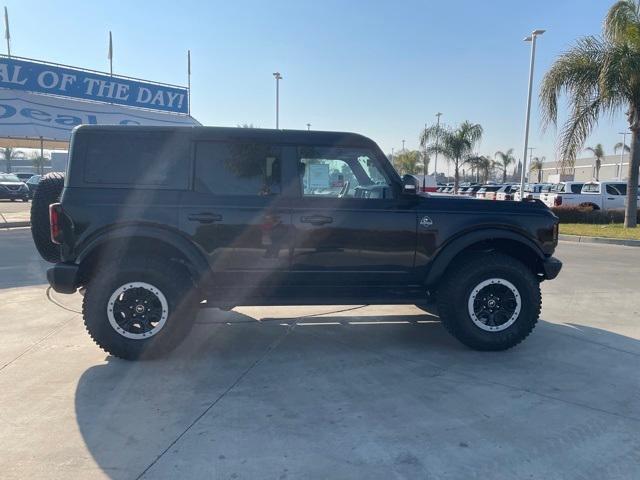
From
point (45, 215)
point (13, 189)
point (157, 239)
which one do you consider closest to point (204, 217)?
point (157, 239)

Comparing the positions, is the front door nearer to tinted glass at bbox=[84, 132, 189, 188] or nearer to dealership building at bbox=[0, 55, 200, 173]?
tinted glass at bbox=[84, 132, 189, 188]

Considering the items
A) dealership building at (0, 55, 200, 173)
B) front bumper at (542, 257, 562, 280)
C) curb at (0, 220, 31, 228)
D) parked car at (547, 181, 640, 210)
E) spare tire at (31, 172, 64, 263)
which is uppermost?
dealership building at (0, 55, 200, 173)

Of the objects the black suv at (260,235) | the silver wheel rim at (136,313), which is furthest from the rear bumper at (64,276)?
the silver wheel rim at (136,313)

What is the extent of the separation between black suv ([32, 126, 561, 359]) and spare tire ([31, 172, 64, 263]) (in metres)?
0.01

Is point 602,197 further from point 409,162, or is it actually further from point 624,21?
point 409,162

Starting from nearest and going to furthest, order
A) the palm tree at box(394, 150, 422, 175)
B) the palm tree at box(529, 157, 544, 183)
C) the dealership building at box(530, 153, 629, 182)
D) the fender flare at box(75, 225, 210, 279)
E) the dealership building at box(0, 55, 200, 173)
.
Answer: the fender flare at box(75, 225, 210, 279), the dealership building at box(0, 55, 200, 173), the palm tree at box(394, 150, 422, 175), the dealership building at box(530, 153, 629, 182), the palm tree at box(529, 157, 544, 183)

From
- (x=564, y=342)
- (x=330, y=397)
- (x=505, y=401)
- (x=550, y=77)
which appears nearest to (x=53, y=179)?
(x=330, y=397)

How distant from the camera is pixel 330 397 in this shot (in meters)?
3.64

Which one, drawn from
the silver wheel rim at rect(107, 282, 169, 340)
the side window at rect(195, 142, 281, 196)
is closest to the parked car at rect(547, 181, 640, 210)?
the side window at rect(195, 142, 281, 196)

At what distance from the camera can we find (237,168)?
4.41 m

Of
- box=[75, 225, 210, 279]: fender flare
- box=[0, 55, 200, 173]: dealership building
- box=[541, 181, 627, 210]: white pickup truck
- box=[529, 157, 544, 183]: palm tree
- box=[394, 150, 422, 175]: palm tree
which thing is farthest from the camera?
box=[529, 157, 544, 183]: palm tree

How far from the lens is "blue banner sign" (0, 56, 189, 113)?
17922 millimetres

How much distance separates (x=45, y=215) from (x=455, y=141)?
32729 millimetres

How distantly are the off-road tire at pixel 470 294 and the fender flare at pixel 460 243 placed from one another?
160 millimetres
